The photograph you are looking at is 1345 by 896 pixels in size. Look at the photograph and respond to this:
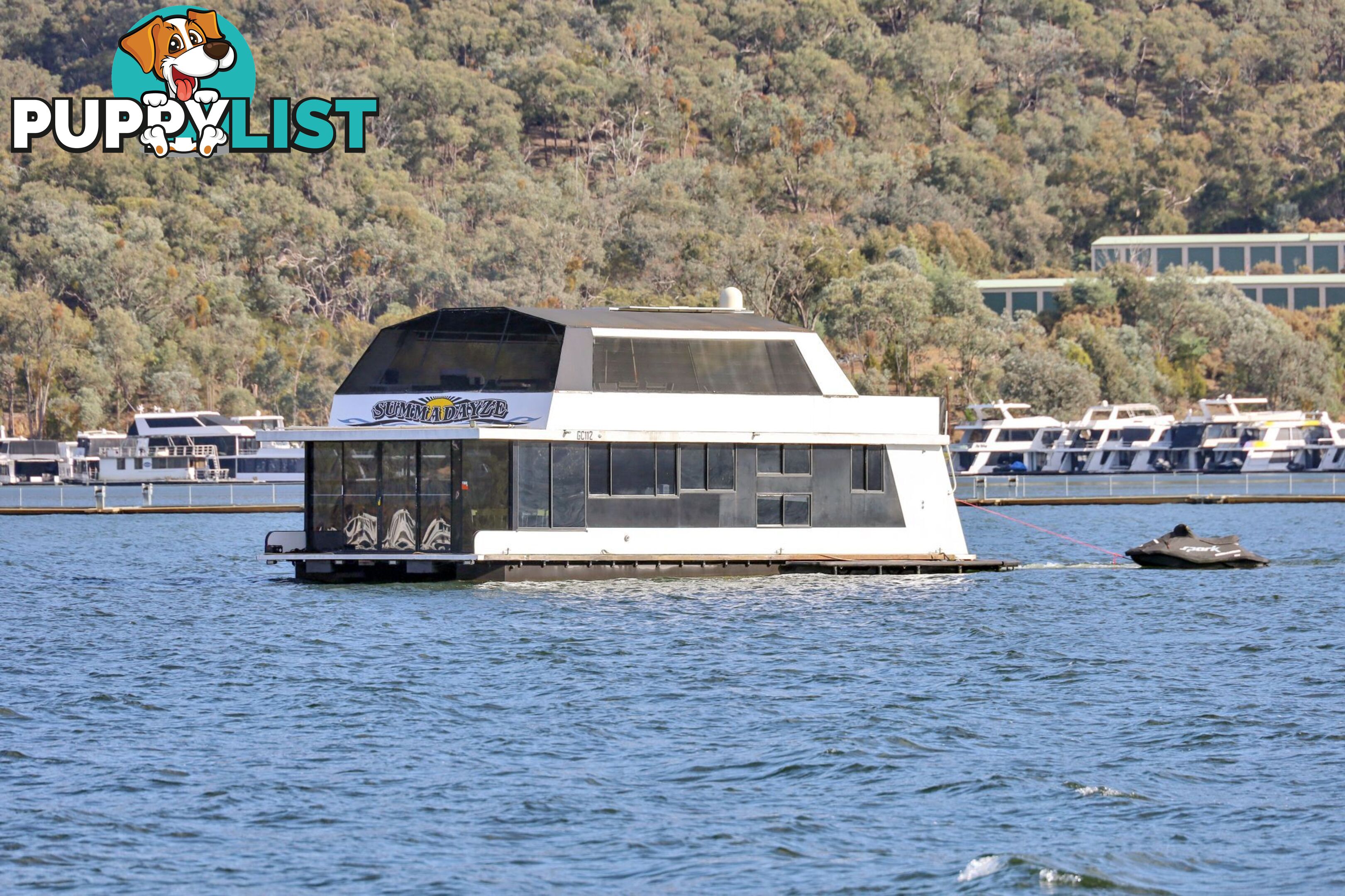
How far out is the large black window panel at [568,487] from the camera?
37.2 meters

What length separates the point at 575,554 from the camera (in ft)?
122

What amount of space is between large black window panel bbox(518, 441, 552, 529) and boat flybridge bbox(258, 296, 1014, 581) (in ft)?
0.14

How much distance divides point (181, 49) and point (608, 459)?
121 m

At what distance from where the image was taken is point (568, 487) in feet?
122

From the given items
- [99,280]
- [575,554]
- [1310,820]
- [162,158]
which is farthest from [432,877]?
[162,158]

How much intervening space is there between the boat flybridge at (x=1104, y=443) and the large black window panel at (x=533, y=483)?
349 ft

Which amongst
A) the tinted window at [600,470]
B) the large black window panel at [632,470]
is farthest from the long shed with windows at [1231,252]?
the tinted window at [600,470]

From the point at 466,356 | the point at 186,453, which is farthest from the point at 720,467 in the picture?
the point at 186,453

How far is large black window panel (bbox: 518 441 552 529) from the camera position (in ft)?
121

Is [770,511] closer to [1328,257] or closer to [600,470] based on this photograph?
[600,470]

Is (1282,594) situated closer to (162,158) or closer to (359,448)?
(359,448)

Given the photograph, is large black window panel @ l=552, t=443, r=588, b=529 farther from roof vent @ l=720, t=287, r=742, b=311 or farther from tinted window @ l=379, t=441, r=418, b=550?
roof vent @ l=720, t=287, r=742, b=311

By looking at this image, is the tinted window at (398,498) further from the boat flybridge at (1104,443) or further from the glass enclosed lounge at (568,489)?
the boat flybridge at (1104,443)

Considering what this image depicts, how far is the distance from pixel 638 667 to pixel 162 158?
165687mm
